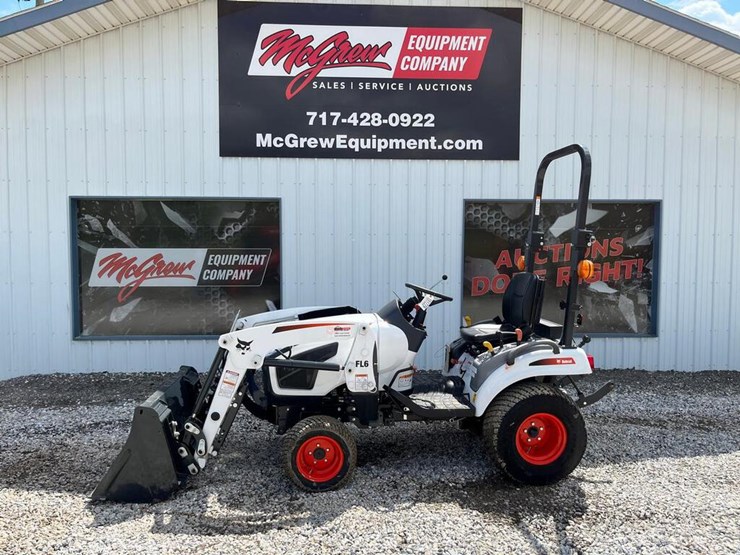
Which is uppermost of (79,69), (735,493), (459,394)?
(79,69)

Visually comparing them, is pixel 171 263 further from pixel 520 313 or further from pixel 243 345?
pixel 520 313

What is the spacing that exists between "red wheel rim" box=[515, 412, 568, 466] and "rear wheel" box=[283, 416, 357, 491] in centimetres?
117

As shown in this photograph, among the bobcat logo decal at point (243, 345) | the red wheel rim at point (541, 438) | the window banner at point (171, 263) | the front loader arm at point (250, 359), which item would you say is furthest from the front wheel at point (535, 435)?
the window banner at point (171, 263)

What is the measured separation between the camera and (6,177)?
655 centimetres

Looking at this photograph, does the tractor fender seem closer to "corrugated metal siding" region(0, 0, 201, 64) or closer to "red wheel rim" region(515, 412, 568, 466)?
"red wheel rim" region(515, 412, 568, 466)

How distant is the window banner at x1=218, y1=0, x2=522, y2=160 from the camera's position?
21.7 ft

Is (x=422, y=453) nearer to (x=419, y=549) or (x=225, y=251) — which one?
(x=419, y=549)

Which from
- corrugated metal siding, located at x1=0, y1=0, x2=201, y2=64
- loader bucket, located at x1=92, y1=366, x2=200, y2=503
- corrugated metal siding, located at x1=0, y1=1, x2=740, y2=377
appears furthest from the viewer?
corrugated metal siding, located at x1=0, y1=1, x2=740, y2=377

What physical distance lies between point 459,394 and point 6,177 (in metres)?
5.84

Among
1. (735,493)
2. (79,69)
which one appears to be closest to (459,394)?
(735,493)

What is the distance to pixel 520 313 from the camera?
4.26m

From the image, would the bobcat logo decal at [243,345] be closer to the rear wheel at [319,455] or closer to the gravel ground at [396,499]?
the rear wheel at [319,455]

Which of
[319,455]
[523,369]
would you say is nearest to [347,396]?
[319,455]

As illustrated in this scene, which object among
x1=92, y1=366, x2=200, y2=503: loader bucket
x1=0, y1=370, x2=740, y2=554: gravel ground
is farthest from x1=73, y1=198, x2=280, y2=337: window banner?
x1=92, y1=366, x2=200, y2=503: loader bucket
